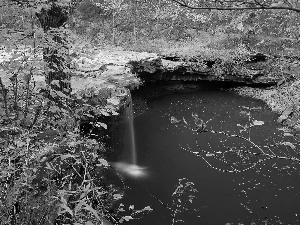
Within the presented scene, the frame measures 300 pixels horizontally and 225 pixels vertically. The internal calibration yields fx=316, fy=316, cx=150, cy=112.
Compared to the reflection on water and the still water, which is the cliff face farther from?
the reflection on water

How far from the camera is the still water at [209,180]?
6.52m

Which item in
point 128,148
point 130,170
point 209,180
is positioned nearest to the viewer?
point 209,180

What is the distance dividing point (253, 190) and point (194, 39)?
617 inches

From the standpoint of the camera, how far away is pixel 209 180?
7.82 metres

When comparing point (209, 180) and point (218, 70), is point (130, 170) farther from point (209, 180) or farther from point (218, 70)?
point (218, 70)

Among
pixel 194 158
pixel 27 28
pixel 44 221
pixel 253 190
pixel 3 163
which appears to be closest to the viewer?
pixel 44 221

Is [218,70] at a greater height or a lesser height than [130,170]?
greater

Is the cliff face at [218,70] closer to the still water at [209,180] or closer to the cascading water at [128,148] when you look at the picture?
the still water at [209,180]

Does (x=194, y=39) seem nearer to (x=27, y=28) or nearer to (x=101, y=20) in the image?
(x=101, y=20)

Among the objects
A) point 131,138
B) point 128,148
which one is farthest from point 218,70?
point 128,148

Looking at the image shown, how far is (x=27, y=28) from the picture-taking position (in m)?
3.03

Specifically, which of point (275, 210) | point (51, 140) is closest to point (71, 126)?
point (51, 140)

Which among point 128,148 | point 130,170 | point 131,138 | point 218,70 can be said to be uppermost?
point 218,70

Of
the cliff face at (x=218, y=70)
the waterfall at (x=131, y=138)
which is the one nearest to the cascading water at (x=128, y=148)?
the waterfall at (x=131, y=138)
